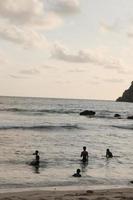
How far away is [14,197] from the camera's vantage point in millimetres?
16250

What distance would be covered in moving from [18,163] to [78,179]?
5.96 metres

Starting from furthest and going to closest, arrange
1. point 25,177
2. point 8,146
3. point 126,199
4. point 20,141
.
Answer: point 20,141 → point 8,146 → point 25,177 → point 126,199

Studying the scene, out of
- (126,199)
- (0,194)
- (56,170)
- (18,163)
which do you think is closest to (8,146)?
(18,163)

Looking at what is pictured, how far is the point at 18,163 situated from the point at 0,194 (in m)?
10.5

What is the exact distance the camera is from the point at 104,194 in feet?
56.8

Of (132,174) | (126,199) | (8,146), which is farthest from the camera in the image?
(8,146)

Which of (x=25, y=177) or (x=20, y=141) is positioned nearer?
(x=25, y=177)

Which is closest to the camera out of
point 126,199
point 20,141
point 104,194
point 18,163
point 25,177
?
point 126,199

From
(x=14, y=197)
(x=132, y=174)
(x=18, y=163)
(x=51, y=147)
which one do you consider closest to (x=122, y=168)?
(x=132, y=174)

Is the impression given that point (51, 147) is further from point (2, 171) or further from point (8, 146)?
point (2, 171)

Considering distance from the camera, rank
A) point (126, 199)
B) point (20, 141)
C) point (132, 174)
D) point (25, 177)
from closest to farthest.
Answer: point (126, 199) < point (25, 177) < point (132, 174) < point (20, 141)

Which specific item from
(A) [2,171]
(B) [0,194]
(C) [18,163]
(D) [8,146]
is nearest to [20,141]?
(D) [8,146]

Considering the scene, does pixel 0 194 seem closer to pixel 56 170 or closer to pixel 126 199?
pixel 126 199

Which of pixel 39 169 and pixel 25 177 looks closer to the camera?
pixel 25 177
